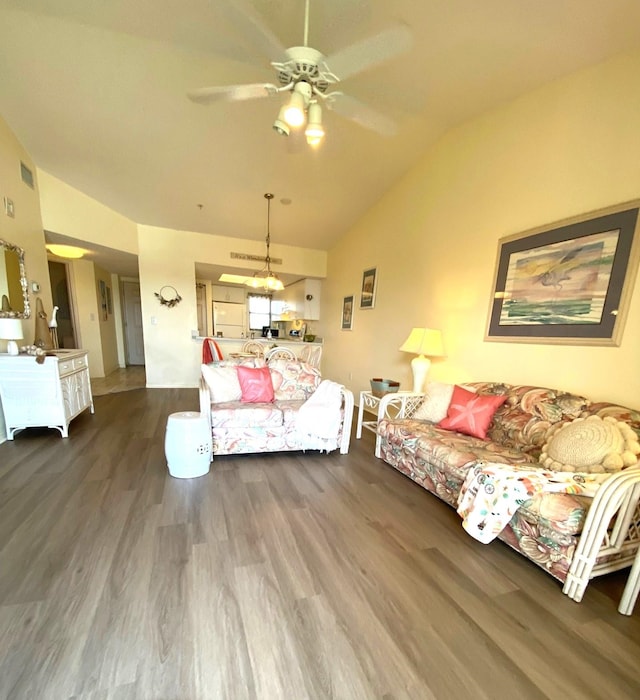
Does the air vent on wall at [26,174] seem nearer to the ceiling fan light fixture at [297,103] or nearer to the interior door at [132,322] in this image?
the ceiling fan light fixture at [297,103]

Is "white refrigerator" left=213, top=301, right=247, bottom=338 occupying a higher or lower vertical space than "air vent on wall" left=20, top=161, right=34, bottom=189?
lower

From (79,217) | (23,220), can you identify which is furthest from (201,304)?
(23,220)

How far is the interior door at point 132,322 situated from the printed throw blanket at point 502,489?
7.68m

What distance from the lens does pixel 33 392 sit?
107 inches

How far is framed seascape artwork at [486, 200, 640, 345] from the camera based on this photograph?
1812 mm

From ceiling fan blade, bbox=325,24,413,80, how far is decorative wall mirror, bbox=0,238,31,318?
131 inches

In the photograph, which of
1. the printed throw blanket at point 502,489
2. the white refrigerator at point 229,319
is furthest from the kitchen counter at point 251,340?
the printed throw blanket at point 502,489

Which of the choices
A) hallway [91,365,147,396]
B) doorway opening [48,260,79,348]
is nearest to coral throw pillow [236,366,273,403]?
hallway [91,365,147,396]

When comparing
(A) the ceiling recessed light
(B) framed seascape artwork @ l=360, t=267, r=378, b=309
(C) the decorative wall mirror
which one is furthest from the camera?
(B) framed seascape artwork @ l=360, t=267, r=378, b=309

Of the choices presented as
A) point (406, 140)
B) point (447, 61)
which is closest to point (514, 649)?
point (447, 61)

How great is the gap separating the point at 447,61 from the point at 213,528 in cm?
360

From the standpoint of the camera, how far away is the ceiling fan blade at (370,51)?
133 centimetres

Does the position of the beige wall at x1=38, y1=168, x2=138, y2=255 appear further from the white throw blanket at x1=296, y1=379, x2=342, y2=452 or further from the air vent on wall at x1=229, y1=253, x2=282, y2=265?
the white throw blanket at x1=296, y1=379, x2=342, y2=452

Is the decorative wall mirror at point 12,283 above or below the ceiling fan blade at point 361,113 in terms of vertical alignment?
below
